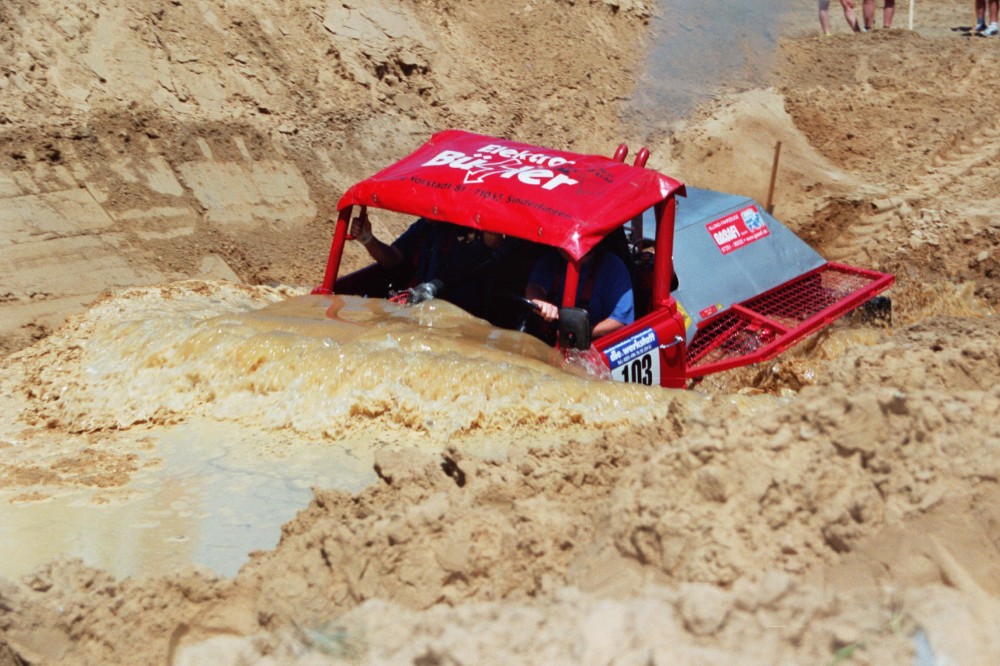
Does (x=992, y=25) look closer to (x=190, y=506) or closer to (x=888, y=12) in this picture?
(x=888, y=12)


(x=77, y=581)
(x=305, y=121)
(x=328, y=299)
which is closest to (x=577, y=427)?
(x=328, y=299)

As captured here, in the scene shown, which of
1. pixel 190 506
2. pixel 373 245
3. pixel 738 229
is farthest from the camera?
pixel 738 229

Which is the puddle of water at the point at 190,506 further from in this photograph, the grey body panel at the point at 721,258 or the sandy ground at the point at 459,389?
the grey body panel at the point at 721,258

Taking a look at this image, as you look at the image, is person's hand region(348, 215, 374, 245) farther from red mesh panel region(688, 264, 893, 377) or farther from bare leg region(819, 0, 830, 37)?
bare leg region(819, 0, 830, 37)

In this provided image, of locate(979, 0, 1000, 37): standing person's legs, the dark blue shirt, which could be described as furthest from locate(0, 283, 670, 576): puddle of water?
locate(979, 0, 1000, 37): standing person's legs

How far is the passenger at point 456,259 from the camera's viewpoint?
655 centimetres

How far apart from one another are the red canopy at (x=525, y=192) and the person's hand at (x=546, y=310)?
37 centimetres

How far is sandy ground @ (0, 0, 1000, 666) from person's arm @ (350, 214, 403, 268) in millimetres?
900

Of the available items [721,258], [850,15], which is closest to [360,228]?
[721,258]

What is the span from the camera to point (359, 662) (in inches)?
122

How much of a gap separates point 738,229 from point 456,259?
1.99m

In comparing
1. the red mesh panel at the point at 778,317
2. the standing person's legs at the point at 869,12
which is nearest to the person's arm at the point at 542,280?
the red mesh panel at the point at 778,317

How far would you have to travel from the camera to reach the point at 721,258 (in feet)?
24.0

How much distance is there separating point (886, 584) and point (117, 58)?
8.64 metres
